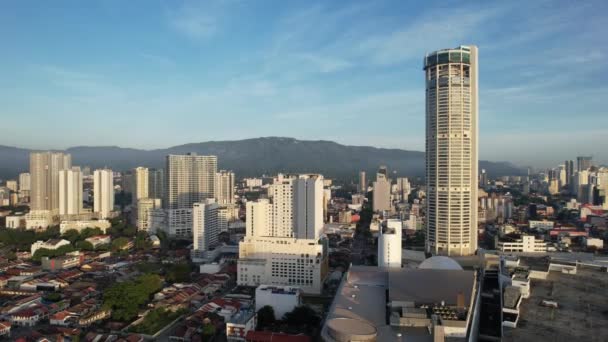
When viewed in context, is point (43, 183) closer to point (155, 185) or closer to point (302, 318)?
point (155, 185)

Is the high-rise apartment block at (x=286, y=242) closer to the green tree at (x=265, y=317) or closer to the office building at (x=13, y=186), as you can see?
the green tree at (x=265, y=317)

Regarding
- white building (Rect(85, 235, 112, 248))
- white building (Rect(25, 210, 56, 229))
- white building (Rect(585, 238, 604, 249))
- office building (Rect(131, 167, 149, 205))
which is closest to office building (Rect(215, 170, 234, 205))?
office building (Rect(131, 167, 149, 205))

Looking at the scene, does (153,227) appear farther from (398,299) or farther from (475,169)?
(398,299)

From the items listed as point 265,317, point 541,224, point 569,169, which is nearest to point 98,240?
point 265,317

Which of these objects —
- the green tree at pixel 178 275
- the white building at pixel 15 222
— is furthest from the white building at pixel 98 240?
the green tree at pixel 178 275

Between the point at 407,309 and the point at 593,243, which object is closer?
the point at 407,309

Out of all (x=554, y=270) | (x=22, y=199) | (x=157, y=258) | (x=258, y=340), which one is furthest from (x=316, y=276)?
(x=22, y=199)
